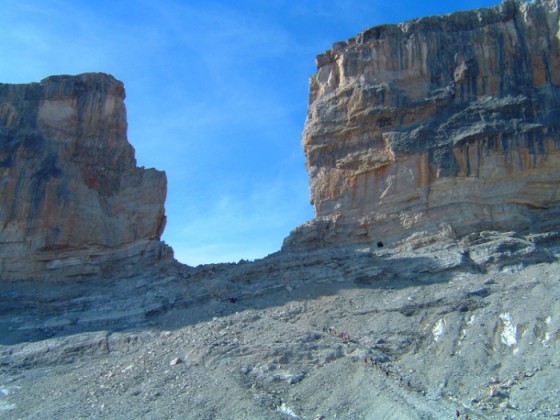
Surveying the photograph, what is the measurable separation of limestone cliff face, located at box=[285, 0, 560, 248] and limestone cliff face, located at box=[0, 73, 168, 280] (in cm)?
837

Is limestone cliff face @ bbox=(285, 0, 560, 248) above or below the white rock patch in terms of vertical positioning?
above

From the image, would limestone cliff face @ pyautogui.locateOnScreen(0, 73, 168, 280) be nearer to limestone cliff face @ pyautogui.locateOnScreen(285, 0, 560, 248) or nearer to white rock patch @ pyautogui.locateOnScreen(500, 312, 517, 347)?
limestone cliff face @ pyautogui.locateOnScreen(285, 0, 560, 248)

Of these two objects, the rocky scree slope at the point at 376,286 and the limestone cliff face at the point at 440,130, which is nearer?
the rocky scree slope at the point at 376,286

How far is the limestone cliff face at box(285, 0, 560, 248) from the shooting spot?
2808 centimetres

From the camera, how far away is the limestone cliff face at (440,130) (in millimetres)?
28078

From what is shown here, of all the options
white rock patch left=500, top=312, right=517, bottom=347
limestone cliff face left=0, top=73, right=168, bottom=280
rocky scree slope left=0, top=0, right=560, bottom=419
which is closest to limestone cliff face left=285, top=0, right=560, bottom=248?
rocky scree slope left=0, top=0, right=560, bottom=419

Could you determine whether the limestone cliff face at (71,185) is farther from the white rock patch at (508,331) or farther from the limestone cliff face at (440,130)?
the white rock patch at (508,331)

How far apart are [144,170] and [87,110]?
174 inches

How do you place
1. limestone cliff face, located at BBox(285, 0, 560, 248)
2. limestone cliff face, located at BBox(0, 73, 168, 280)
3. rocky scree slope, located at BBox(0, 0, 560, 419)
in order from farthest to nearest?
limestone cliff face, located at BBox(0, 73, 168, 280) < limestone cliff face, located at BBox(285, 0, 560, 248) < rocky scree slope, located at BBox(0, 0, 560, 419)

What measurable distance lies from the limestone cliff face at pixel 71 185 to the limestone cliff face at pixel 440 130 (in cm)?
837

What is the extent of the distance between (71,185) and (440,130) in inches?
702

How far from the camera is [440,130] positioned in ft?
98.2

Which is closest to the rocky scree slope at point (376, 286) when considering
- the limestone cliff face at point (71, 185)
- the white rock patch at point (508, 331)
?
the white rock patch at point (508, 331)

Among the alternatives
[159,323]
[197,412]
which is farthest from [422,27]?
[197,412]
